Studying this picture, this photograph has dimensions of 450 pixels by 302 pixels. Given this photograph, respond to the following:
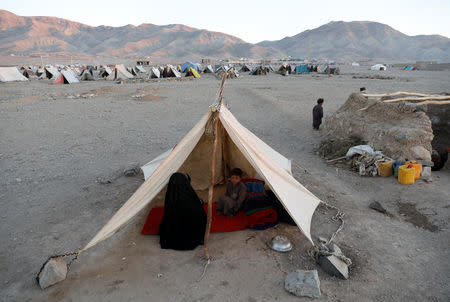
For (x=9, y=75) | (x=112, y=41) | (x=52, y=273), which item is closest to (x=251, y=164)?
(x=52, y=273)

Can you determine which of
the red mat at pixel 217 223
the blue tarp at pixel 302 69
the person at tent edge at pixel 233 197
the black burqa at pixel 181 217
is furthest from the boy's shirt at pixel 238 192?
the blue tarp at pixel 302 69

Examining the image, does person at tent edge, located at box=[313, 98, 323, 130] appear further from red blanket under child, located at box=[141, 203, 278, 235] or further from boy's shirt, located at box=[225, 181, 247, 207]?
red blanket under child, located at box=[141, 203, 278, 235]

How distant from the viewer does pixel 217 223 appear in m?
4.50

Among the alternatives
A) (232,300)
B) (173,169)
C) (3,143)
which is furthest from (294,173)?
(3,143)

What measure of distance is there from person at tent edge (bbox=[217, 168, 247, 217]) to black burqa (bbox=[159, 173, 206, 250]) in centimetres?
73

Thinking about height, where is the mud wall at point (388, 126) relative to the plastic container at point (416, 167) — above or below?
above

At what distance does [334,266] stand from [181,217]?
2075 millimetres

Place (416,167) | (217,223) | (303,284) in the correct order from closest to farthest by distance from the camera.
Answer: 1. (303,284)
2. (217,223)
3. (416,167)

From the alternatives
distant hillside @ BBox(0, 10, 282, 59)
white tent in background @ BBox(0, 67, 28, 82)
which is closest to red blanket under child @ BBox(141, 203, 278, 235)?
white tent in background @ BBox(0, 67, 28, 82)

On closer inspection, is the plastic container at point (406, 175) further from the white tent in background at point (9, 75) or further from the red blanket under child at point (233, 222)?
the white tent in background at point (9, 75)

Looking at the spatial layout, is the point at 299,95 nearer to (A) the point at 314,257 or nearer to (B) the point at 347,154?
(B) the point at 347,154

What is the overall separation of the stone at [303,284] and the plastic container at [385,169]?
12.7 feet

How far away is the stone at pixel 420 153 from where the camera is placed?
6.11 meters

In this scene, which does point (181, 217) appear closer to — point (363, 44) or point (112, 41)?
point (363, 44)
